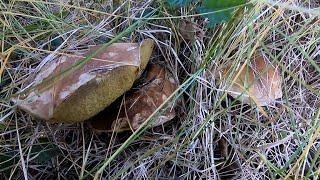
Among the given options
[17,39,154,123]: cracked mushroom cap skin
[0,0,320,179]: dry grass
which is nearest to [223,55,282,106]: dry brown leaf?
[0,0,320,179]: dry grass

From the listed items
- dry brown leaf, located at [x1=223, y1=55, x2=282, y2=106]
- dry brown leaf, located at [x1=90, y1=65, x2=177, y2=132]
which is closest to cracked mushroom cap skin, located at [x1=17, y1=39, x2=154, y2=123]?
dry brown leaf, located at [x1=90, y1=65, x2=177, y2=132]

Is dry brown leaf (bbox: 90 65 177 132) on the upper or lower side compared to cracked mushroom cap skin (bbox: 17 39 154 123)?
lower

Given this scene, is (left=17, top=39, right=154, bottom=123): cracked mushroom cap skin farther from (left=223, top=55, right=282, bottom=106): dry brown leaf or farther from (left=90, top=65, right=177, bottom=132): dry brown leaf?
(left=223, top=55, right=282, bottom=106): dry brown leaf

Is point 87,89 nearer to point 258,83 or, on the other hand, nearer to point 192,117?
point 192,117

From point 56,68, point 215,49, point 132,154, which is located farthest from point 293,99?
point 56,68

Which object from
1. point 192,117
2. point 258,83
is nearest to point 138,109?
point 192,117
